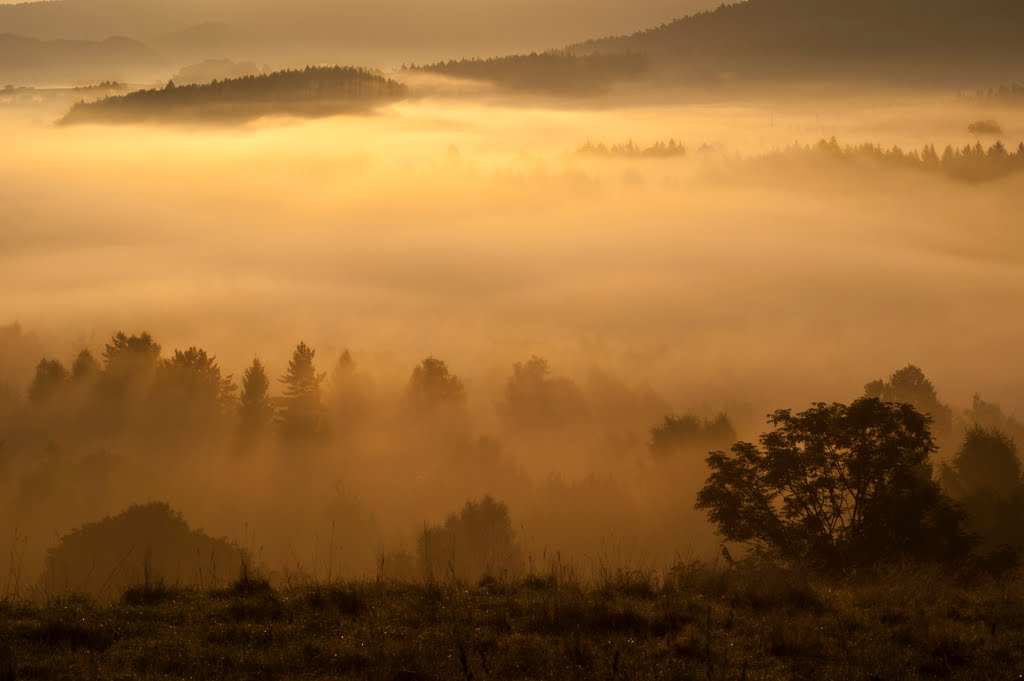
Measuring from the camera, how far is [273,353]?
548 feet

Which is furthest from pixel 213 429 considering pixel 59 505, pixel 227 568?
pixel 227 568

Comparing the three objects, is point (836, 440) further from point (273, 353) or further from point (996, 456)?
point (273, 353)

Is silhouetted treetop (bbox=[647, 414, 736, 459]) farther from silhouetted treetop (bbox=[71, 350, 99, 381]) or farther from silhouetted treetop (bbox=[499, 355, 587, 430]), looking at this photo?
silhouetted treetop (bbox=[71, 350, 99, 381])

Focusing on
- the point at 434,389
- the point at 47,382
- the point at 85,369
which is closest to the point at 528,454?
the point at 434,389

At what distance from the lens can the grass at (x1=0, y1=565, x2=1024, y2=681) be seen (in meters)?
9.80

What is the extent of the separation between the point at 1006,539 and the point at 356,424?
264 feet

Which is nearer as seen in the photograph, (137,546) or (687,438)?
(137,546)

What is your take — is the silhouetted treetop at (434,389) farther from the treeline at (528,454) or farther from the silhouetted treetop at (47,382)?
the silhouetted treetop at (47,382)

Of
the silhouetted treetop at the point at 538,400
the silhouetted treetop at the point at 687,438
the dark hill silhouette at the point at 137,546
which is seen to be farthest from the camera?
the silhouetted treetop at the point at 538,400

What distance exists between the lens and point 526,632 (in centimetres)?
1083

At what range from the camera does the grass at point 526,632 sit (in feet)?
32.1

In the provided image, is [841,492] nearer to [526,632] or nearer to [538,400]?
[526,632]

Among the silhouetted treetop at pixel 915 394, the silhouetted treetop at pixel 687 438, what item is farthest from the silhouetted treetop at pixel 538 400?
the silhouetted treetop at pixel 915 394

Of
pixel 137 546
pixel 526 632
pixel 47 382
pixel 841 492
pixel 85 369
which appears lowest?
pixel 526 632
